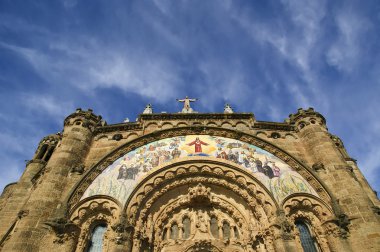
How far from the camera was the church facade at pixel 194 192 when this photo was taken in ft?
35.3

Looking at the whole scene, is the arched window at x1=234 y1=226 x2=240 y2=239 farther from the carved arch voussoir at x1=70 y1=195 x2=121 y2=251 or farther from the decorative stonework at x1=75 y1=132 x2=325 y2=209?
the carved arch voussoir at x1=70 y1=195 x2=121 y2=251

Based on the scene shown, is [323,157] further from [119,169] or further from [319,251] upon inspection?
[119,169]

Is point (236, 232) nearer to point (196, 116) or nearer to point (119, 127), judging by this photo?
point (196, 116)

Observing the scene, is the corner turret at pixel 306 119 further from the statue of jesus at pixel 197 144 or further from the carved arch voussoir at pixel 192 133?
the statue of jesus at pixel 197 144

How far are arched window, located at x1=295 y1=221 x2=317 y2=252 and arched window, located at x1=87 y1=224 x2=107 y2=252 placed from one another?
8.19 m

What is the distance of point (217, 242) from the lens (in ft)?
39.0

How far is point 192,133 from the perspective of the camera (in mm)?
15281

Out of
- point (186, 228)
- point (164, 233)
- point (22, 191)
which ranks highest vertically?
point (22, 191)

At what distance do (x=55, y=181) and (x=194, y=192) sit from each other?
6.19 m

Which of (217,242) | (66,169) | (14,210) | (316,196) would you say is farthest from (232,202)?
(14,210)

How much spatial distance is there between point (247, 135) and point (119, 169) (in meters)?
6.81

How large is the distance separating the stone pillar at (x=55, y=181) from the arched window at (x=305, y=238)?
9.61 metres

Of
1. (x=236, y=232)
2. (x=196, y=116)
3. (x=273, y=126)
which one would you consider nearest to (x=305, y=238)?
(x=236, y=232)

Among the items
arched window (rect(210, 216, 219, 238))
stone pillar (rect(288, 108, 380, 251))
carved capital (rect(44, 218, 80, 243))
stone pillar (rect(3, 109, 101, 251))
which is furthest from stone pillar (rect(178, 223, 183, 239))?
stone pillar (rect(288, 108, 380, 251))
